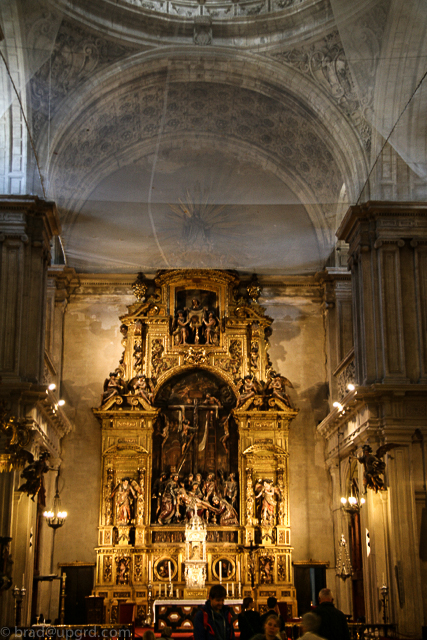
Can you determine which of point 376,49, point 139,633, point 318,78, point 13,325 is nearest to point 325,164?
point 318,78

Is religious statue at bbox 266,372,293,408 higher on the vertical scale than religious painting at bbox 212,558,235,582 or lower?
higher

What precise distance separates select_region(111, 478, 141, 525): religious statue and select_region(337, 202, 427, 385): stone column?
790 centimetres

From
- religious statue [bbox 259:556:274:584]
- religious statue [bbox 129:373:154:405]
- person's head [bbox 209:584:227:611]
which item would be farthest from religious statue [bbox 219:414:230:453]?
person's head [bbox 209:584:227:611]

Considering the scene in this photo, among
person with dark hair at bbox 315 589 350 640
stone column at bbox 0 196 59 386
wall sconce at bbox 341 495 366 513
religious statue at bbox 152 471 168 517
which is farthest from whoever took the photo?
religious statue at bbox 152 471 168 517

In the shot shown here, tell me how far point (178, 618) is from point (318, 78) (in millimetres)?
14351

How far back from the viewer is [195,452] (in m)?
23.9

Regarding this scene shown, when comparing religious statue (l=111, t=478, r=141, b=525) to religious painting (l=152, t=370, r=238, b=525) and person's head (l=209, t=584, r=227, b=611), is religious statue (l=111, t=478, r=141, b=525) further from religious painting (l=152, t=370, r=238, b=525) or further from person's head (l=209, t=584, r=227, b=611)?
person's head (l=209, t=584, r=227, b=611)

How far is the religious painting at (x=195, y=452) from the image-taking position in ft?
75.5

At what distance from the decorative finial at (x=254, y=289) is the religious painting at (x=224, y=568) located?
26.8 ft

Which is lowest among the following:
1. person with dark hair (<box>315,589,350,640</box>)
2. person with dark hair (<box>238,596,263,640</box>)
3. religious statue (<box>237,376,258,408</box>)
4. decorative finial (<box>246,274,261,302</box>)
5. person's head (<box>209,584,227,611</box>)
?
person with dark hair (<box>238,596,263,640</box>)

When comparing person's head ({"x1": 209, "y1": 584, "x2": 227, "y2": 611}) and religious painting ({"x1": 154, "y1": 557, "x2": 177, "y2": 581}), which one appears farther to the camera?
religious painting ({"x1": 154, "y1": 557, "x2": 177, "y2": 581})

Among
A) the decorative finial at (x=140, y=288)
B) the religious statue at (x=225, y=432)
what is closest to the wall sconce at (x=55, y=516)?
the religious statue at (x=225, y=432)

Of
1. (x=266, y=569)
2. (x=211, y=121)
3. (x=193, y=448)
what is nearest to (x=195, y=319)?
(x=193, y=448)

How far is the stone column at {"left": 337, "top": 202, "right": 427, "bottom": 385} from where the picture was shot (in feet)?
59.6
